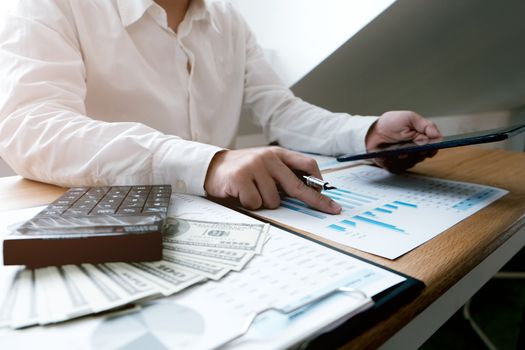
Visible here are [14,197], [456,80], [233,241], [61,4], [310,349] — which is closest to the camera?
[310,349]

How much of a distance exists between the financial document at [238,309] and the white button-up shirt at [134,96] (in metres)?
0.23

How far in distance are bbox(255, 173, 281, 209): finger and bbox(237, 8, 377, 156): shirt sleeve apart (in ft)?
1.29

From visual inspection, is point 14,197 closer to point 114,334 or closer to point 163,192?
point 163,192

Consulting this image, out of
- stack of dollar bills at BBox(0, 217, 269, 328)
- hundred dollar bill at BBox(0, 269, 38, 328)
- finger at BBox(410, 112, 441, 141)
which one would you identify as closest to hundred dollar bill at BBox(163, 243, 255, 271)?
stack of dollar bills at BBox(0, 217, 269, 328)

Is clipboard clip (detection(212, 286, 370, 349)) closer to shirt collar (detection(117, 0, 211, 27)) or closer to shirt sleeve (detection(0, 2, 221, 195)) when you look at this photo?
shirt sleeve (detection(0, 2, 221, 195))

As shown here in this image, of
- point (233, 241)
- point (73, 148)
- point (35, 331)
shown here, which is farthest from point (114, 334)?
point (73, 148)

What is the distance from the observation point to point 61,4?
0.68 meters

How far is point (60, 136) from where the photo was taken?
0.52 metres

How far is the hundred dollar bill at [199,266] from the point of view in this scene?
0.92ft

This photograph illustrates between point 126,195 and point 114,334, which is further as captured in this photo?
point 126,195

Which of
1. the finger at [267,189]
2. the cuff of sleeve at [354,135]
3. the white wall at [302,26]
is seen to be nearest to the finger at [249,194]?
the finger at [267,189]

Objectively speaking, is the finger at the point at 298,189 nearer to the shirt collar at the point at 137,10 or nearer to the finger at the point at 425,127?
the finger at the point at 425,127

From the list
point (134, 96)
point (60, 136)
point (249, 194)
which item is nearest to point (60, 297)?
point (249, 194)

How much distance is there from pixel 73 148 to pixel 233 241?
318 mm
